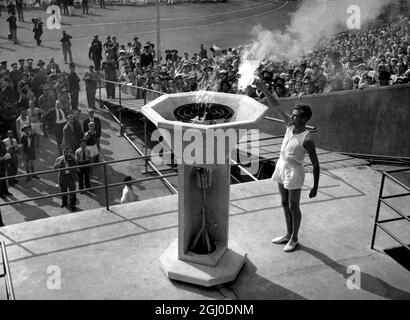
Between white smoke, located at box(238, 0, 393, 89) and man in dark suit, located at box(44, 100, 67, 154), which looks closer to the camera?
white smoke, located at box(238, 0, 393, 89)

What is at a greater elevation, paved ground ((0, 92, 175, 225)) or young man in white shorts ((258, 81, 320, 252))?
young man in white shorts ((258, 81, 320, 252))

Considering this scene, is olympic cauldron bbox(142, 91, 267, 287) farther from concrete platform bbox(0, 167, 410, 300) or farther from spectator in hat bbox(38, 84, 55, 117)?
spectator in hat bbox(38, 84, 55, 117)

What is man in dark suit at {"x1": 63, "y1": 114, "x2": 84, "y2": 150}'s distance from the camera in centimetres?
1121

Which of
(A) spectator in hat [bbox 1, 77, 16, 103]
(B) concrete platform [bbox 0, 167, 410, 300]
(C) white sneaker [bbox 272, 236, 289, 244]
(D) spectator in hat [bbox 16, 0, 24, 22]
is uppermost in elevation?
(D) spectator in hat [bbox 16, 0, 24, 22]

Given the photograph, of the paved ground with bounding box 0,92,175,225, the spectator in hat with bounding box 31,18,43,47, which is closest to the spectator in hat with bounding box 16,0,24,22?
the spectator in hat with bounding box 31,18,43,47

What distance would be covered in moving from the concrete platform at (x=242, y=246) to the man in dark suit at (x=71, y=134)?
15.3 ft

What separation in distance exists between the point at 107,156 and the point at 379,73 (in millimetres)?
7166

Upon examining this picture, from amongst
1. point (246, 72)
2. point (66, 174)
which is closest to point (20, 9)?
point (246, 72)

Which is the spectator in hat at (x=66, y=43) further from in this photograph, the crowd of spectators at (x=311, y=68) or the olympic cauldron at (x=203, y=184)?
the olympic cauldron at (x=203, y=184)

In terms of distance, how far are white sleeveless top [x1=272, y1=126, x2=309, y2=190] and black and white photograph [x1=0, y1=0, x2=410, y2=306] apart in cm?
2

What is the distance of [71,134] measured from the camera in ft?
36.9

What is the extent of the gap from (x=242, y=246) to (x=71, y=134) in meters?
6.53

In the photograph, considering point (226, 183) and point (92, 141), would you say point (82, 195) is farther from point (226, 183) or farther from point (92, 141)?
point (226, 183)

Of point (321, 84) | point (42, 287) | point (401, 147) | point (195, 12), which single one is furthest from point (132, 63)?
point (195, 12)
